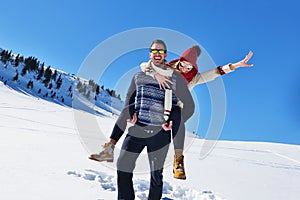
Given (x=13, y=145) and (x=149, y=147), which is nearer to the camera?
(x=149, y=147)

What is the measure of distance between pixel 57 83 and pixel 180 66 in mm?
47632

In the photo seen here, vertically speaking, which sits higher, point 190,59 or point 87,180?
point 190,59

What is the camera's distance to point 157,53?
3.00 metres

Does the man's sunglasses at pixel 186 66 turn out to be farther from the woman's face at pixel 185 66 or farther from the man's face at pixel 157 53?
the man's face at pixel 157 53

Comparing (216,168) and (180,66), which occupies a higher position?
(180,66)

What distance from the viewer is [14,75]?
40.4m

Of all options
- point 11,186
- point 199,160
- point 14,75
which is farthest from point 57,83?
point 11,186

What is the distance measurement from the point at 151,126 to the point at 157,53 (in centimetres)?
75

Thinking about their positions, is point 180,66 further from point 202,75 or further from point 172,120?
point 172,120

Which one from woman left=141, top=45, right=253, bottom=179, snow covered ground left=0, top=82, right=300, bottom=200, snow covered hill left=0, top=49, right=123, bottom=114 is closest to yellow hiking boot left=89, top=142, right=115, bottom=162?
woman left=141, top=45, right=253, bottom=179

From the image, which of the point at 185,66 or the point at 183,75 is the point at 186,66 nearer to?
the point at 185,66

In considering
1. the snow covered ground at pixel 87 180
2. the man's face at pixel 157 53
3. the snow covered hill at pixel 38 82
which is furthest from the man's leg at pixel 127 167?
the snow covered hill at pixel 38 82

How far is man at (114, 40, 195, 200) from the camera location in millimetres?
2916

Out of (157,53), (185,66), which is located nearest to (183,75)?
(185,66)
